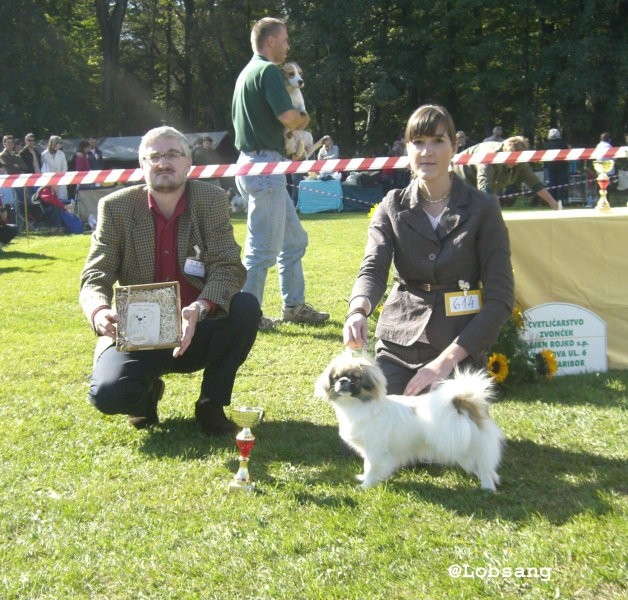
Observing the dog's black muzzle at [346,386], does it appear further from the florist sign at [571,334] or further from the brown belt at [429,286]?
the florist sign at [571,334]

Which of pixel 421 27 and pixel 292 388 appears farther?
pixel 421 27

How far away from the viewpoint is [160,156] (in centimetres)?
342

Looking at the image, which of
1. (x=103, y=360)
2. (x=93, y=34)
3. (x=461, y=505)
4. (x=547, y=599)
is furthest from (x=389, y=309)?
(x=93, y=34)

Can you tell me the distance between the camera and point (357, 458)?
333cm

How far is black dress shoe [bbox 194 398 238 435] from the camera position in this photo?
3627 mm

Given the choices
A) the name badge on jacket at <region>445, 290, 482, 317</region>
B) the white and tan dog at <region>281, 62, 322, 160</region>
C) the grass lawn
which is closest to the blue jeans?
the white and tan dog at <region>281, 62, 322, 160</region>

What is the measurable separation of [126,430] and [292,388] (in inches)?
40.0

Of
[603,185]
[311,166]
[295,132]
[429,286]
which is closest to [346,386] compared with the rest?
[429,286]

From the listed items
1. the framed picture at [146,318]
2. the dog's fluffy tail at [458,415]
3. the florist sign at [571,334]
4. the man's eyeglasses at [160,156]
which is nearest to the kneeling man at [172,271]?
the man's eyeglasses at [160,156]

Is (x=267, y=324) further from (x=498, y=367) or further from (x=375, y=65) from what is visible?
(x=375, y=65)

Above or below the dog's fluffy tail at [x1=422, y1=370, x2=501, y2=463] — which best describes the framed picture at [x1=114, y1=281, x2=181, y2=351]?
above

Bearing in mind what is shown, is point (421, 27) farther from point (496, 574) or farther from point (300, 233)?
point (496, 574)

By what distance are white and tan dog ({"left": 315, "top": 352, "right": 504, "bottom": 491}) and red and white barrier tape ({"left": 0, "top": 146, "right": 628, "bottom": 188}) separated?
9.36 feet

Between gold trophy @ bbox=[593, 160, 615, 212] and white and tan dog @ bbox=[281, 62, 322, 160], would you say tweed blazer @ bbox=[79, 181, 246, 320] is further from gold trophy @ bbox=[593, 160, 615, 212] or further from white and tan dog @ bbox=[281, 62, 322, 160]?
gold trophy @ bbox=[593, 160, 615, 212]
